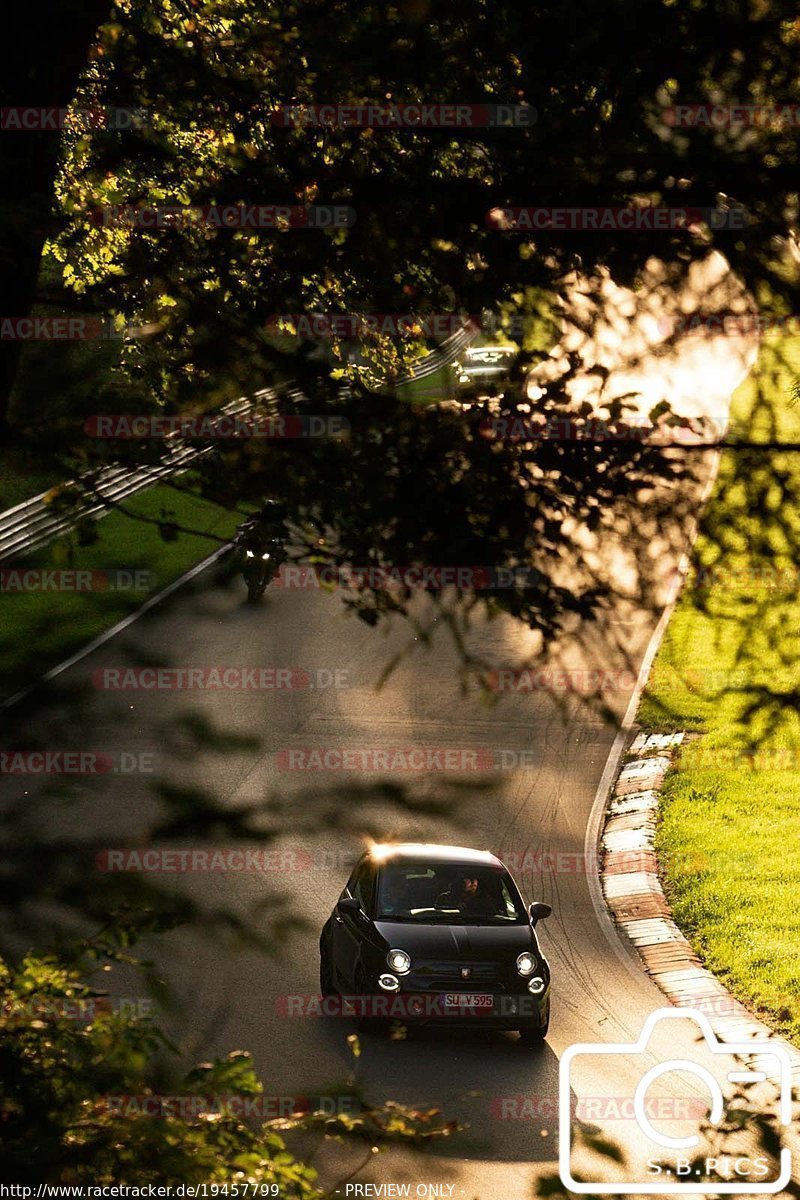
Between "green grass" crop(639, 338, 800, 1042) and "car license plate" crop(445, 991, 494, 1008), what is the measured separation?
288 cm

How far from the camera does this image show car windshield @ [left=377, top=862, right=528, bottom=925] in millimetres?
13227

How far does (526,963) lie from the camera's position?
1271 centimetres

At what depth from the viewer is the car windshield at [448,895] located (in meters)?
13.2

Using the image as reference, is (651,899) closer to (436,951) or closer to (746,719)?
(436,951)

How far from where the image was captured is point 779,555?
4.90 m

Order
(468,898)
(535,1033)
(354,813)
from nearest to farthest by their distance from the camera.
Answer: (354,813)
(535,1033)
(468,898)

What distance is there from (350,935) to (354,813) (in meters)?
9.58

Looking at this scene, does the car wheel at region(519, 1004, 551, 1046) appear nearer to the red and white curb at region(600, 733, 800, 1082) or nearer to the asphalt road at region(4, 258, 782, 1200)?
the asphalt road at region(4, 258, 782, 1200)

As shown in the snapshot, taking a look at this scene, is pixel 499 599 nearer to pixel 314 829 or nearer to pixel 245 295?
pixel 314 829

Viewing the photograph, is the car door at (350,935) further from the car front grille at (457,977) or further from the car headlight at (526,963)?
the car headlight at (526,963)

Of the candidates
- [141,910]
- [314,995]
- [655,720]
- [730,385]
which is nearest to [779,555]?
[730,385]

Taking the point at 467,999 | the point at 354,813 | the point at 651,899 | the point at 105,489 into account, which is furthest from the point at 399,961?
Result: the point at 354,813

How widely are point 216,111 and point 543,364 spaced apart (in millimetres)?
2025

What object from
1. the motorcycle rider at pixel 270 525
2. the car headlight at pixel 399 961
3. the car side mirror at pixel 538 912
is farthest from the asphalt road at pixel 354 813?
the car side mirror at pixel 538 912
